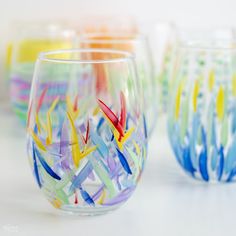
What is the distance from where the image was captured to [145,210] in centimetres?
63

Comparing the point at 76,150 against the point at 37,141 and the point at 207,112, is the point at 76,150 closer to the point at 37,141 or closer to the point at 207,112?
the point at 37,141

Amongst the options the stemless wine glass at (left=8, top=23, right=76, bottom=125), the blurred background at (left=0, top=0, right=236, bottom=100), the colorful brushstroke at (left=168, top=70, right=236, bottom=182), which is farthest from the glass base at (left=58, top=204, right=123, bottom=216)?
the blurred background at (left=0, top=0, right=236, bottom=100)

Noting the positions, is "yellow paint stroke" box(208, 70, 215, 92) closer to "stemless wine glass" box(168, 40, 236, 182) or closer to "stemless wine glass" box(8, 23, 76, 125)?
"stemless wine glass" box(168, 40, 236, 182)

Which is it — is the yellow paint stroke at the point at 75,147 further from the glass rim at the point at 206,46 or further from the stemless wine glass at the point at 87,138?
the glass rim at the point at 206,46

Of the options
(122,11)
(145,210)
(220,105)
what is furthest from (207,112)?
(122,11)

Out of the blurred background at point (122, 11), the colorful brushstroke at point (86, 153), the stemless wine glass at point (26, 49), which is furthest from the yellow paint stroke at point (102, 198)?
the blurred background at point (122, 11)

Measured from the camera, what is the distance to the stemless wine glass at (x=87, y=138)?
58 cm

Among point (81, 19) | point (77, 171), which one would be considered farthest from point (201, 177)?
point (81, 19)

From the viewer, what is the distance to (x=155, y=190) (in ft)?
A: 2.25

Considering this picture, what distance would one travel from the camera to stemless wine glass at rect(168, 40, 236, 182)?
694 mm

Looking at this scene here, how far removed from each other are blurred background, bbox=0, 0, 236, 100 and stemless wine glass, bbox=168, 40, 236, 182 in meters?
0.38

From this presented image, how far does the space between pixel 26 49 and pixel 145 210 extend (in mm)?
412

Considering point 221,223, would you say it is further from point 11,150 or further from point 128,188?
point 11,150

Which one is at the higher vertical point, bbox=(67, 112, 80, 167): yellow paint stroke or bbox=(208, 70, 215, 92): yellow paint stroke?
bbox=(208, 70, 215, 92): yellow paint stroke
